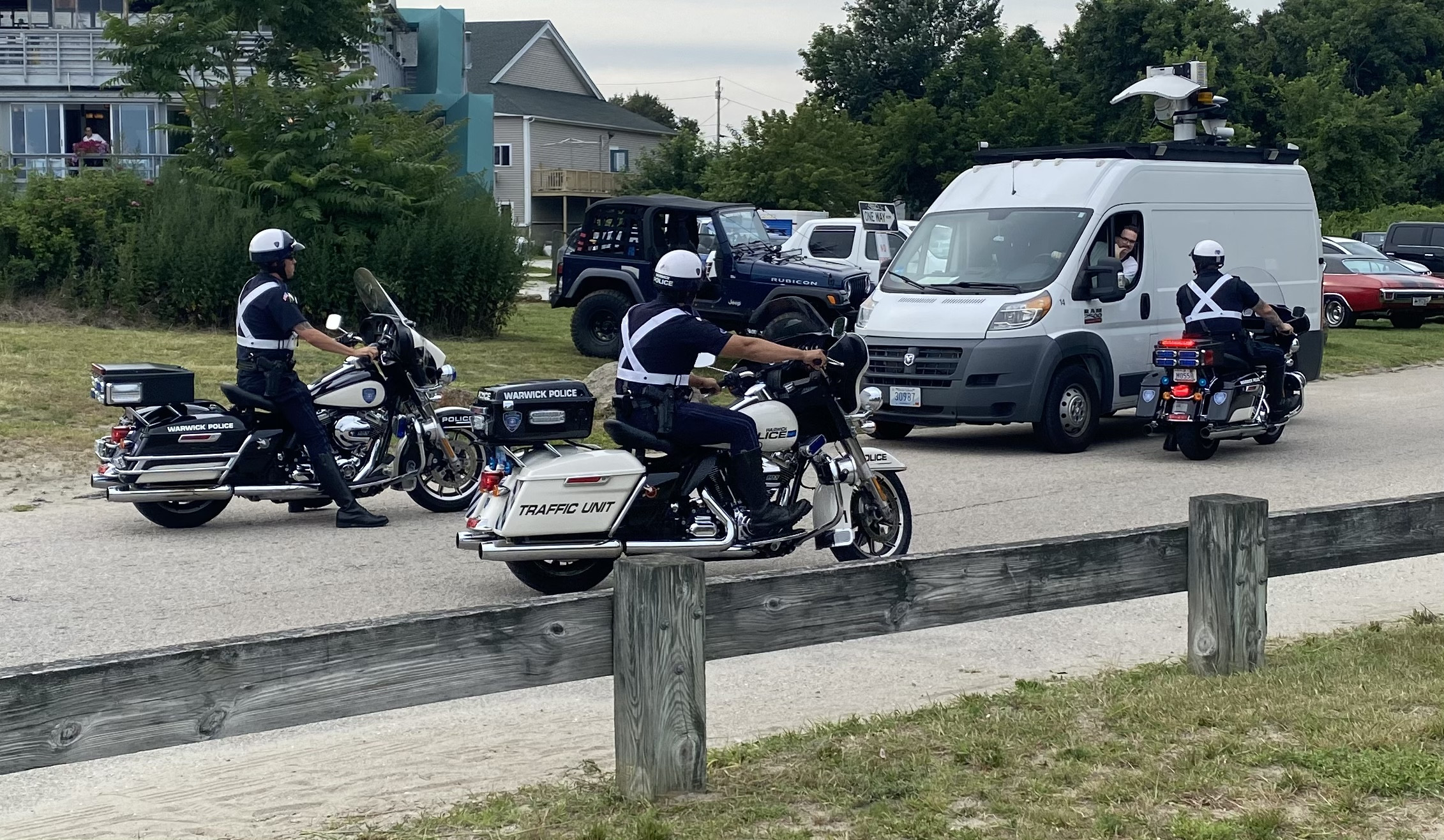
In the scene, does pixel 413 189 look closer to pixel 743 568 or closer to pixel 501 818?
pixel 743 568

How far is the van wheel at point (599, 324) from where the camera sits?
20.5 metres

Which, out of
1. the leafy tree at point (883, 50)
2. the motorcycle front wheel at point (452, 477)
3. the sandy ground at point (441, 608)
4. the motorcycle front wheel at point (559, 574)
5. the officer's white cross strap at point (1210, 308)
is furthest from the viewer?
the leafy tree at point (883, 50)

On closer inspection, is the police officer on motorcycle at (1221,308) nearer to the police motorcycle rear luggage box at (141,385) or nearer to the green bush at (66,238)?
the police motorcycle rear luggage box at (141,385)

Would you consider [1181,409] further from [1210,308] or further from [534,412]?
[534,412]

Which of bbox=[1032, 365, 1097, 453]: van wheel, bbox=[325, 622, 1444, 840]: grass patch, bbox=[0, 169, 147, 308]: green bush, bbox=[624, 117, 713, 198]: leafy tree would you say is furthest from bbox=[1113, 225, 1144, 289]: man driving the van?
bbox=[624, 117, 713, 198]: leafy tree

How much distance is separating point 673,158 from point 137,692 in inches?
1931

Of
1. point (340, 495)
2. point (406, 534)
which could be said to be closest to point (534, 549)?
point (406, 534)

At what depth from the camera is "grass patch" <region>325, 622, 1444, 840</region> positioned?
174 inches

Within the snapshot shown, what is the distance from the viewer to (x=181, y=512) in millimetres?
9859

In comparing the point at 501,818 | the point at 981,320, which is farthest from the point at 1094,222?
the point at 501,818

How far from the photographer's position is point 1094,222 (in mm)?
13867

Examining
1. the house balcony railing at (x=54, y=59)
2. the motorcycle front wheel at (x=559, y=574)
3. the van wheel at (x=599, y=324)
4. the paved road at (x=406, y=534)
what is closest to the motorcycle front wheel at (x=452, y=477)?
the paved road at (x=406, y=534)

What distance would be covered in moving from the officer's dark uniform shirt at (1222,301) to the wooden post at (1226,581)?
8.09 meters

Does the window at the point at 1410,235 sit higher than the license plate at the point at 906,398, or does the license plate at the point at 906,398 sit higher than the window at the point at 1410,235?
the window at the point at 1410,235
